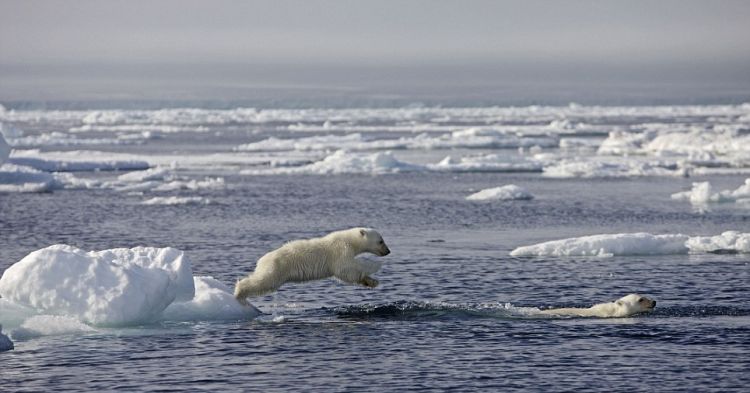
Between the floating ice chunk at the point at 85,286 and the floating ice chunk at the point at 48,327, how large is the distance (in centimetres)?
11

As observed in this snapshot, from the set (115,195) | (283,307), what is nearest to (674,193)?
(115,195)

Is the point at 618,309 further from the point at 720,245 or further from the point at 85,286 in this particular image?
the point at 720,245

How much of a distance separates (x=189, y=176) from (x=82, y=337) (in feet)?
92.4

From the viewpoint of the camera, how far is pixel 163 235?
84.0ft

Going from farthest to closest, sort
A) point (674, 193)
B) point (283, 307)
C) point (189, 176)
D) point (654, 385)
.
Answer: point (189, 176) → point (674, 193) → point (283, 307) → point (654, 385)

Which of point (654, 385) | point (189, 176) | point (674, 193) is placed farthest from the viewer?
point (189, 176)

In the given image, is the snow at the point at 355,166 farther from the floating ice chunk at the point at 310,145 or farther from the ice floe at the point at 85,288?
the ice floe at the point at 85,288

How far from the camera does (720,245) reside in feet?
66.9

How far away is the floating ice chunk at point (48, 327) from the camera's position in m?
13.0

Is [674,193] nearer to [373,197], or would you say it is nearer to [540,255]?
[373,197]

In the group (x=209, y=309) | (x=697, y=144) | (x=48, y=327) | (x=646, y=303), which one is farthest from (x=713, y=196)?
(x=48, y=327)

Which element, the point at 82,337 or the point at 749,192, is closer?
the point at 82,337

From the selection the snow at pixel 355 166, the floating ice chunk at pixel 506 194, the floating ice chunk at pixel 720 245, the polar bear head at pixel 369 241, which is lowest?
the floating ice chunk at pixel 720 245

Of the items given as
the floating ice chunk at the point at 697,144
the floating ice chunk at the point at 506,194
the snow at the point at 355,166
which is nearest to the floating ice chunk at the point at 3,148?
the floating ice chunk at the point at 506,194
